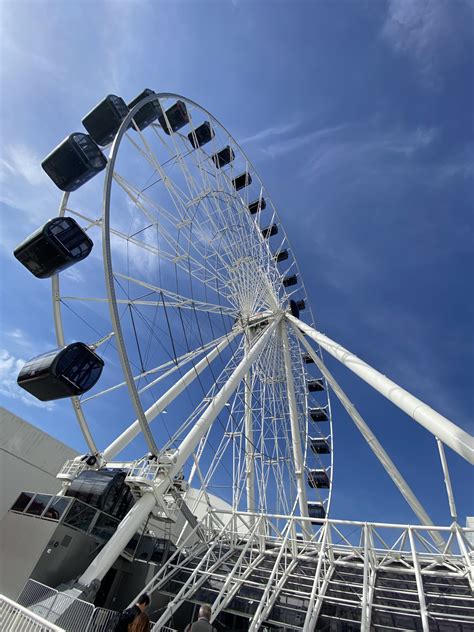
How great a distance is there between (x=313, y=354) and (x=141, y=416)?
9.73 m

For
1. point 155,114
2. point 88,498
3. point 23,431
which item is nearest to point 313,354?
point 88,498

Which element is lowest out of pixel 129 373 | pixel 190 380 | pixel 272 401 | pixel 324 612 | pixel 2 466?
pixel 324 612

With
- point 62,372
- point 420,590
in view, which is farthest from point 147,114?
point 420,590

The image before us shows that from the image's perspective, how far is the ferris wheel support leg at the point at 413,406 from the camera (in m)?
6.72

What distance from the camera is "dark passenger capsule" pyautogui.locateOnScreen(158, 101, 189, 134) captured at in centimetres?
1777

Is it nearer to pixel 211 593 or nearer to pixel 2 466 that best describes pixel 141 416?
pixel 211 593

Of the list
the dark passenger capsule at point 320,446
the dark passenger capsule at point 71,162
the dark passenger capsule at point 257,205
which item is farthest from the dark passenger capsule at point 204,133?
the dark passenger capsule at point 320,446

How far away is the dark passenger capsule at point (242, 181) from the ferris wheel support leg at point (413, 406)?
13791 mm

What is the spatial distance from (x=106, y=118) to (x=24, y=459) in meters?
17.3

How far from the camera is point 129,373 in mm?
9539

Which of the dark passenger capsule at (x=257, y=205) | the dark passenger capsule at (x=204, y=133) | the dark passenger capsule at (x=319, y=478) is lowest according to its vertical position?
the dark passenger capsule at (x=319, y=478)

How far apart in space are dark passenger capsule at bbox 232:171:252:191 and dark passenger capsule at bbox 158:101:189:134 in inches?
200

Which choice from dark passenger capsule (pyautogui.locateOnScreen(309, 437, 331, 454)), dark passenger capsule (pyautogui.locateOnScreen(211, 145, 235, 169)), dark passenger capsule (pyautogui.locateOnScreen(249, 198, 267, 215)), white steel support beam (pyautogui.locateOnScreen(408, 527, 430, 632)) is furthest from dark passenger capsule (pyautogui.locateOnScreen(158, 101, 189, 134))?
dark passenger capsule (pyautogui.locateOnScreen(309, 437, 331, 454))

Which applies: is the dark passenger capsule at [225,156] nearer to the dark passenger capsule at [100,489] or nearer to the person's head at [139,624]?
the dark passenger capsule at [100,489]
